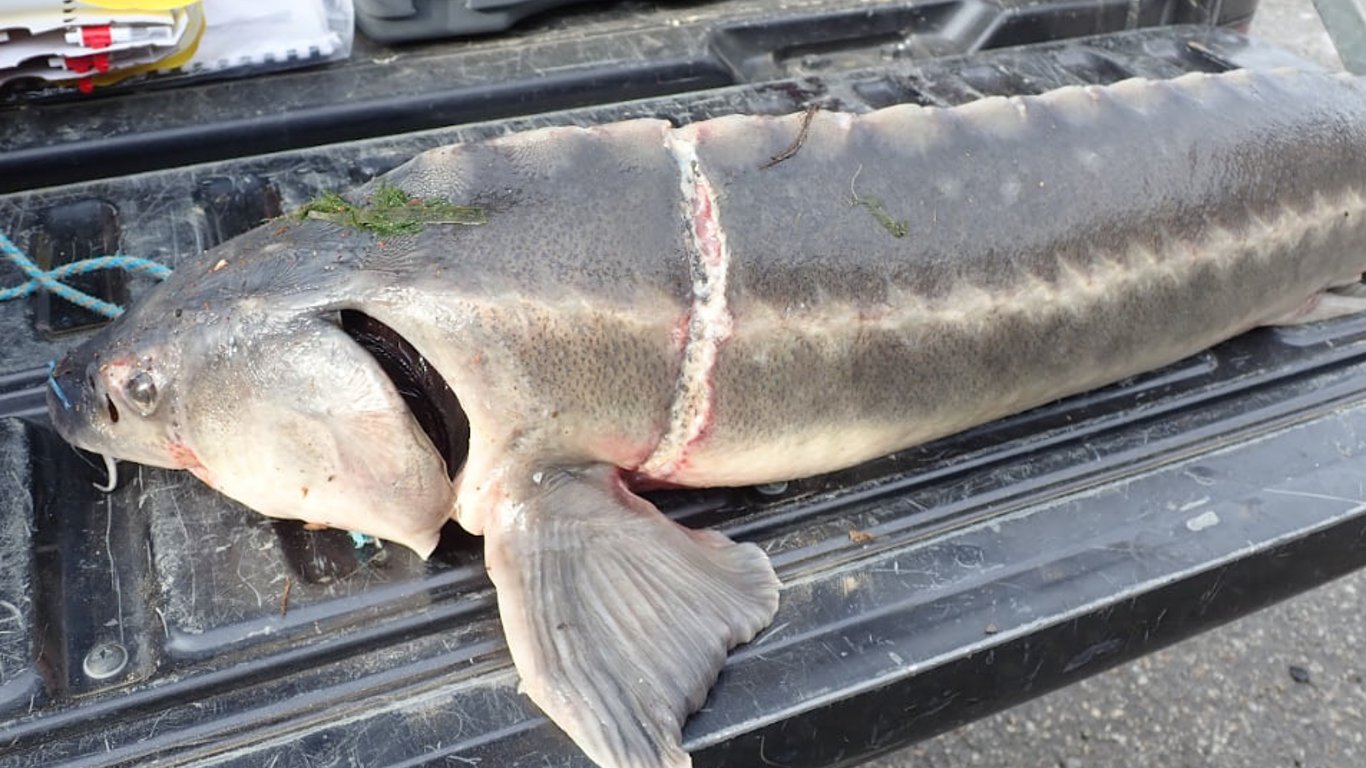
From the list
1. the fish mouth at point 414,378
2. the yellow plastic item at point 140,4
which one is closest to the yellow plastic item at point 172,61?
the yellow plastic item at point 140,4

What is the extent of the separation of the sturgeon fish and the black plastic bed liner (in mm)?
81

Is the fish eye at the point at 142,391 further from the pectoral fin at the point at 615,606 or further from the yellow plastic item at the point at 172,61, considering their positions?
the yellow plastic item at the point at 172,61

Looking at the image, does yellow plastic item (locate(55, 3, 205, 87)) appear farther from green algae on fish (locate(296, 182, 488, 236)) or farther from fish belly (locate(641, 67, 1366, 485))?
fish belly (locate(641, 67, 1366, 485))

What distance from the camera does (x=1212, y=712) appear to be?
3.14m

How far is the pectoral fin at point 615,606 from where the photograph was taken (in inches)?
67.8

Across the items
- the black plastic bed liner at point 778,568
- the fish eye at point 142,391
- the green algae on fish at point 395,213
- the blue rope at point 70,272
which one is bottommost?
the black plastic bed liner at point 778,568

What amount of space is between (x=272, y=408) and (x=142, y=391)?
0.24 meters

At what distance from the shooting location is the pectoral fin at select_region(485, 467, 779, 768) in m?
1.72

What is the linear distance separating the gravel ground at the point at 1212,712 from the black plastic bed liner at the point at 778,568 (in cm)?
96

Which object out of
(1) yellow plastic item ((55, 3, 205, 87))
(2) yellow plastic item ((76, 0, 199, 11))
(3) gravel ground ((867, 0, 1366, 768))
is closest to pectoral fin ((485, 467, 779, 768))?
(3) gravel ground ((867, 0, 1366, 768))

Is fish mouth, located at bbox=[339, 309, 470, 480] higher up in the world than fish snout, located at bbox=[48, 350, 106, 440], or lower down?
higher up

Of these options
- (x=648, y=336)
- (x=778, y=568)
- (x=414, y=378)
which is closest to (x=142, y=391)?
(x=414, y=378)

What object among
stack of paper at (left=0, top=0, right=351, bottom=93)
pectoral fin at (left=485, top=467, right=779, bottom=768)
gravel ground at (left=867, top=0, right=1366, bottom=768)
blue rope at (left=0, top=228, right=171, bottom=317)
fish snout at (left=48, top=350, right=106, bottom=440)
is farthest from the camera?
gravel ground at (left=867, top=0, right=1366, bottom=768)

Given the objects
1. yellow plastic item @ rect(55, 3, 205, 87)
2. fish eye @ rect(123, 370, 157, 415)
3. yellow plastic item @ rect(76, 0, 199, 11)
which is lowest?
fish eye @ rect(123, 370, 157, 415)
